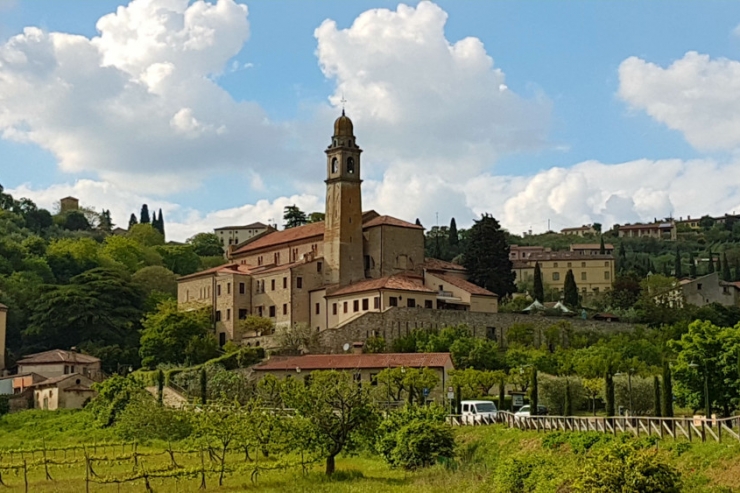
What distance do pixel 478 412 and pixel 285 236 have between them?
139 feet

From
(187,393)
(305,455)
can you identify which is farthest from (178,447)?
(187,393)

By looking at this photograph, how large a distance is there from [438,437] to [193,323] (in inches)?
1508

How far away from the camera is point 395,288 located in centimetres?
7944

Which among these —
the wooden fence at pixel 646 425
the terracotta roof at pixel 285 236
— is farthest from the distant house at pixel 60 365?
the wooden fence at pixel 646 425

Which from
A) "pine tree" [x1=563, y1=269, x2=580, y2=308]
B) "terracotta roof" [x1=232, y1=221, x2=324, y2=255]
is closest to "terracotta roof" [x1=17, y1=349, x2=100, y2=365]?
"terracotta roof" [x1=232, y1=221, x2=324, y2=255]

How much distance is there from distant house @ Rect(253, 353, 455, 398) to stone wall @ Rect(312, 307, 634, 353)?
406 centimetres

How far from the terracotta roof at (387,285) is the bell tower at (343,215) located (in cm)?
225

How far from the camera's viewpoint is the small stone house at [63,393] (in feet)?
238

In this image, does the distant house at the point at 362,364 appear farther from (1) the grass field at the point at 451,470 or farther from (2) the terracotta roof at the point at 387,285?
(1) the grass field at the point at 451,470

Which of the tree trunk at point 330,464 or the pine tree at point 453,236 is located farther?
the pine tree at point 453,236

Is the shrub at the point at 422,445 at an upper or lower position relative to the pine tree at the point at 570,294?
lower

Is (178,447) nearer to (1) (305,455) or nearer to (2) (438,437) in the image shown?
(1) (305,455)

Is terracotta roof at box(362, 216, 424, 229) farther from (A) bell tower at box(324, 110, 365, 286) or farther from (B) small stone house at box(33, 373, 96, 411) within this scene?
(B) small stone house at box(33, 373, 96, 411)

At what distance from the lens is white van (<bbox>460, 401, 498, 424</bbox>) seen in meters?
53.0
